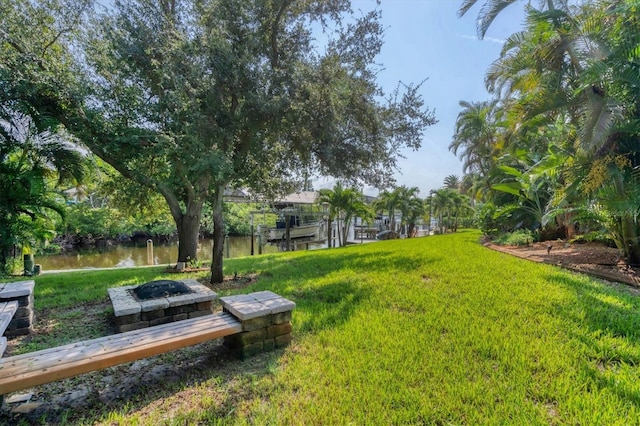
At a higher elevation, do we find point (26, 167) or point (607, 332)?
point (26, 167)

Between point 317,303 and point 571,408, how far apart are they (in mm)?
3093

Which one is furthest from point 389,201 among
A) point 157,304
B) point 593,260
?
point 157,304

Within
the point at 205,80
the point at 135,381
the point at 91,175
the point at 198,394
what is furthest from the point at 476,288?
the point at 91,175

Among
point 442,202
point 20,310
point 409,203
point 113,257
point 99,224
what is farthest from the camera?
point 442,202

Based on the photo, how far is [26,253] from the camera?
893 cm

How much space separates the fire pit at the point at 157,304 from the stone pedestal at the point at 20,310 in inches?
35.2

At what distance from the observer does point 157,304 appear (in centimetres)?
387

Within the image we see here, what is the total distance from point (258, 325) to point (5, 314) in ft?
8.63

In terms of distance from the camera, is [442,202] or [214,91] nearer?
[214,91]

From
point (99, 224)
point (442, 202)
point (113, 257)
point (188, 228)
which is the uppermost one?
point (442, 202)

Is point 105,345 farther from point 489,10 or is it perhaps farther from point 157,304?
point 489,10

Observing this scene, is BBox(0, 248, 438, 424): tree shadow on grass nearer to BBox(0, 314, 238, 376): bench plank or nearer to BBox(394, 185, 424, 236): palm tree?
BBox(0, 314, 238, 376): bench plank

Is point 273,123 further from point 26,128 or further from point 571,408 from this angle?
point 571,408

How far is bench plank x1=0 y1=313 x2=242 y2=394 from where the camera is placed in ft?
6.84
